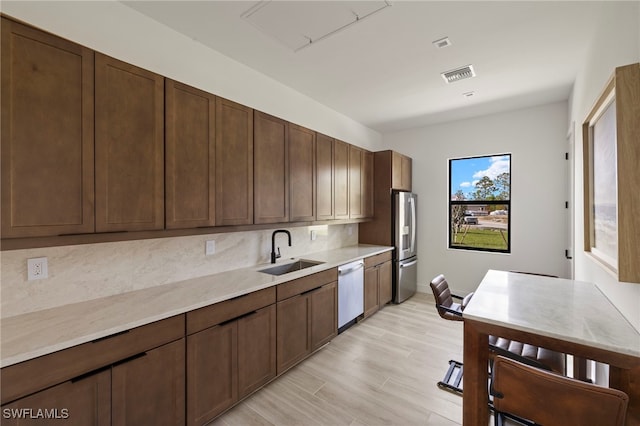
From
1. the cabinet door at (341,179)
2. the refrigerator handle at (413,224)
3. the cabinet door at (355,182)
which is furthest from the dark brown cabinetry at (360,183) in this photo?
the refrigerator handle at (413,224)

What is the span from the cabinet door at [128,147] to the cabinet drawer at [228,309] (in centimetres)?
65

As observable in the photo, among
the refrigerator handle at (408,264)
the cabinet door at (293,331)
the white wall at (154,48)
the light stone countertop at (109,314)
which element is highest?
the white wall at (154,48)

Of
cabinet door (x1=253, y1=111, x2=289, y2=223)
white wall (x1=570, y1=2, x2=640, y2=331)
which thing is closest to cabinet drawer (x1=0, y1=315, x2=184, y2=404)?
cabinet door (x1=253, y1=111, x2=289, y2=223)

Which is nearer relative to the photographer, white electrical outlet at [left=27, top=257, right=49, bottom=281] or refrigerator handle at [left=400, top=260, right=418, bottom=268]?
white electrical outlet at [left=27, top=257, right=49, bottom=281]

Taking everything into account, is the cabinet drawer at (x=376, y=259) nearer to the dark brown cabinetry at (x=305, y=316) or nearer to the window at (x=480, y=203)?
the dark brown cabinetry at (x=305, y=316)

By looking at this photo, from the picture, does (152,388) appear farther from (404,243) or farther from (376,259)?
(404,243)

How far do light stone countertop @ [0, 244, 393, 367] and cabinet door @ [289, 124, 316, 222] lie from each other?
2.69 ft

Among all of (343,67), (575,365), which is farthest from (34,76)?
(575,365)

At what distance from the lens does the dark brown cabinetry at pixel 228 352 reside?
179 cm

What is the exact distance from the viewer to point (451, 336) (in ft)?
10.7

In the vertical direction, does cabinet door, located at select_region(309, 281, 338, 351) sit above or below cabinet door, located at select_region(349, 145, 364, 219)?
below

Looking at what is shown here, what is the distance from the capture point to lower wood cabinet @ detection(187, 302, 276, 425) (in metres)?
1.79

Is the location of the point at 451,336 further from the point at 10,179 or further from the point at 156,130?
the point at 10,179

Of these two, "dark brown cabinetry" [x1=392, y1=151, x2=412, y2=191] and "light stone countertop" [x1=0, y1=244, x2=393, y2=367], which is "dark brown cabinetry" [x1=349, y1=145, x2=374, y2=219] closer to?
"dark brown cabinetry" [x1=392, y1=151, x2=412, y2=191]
